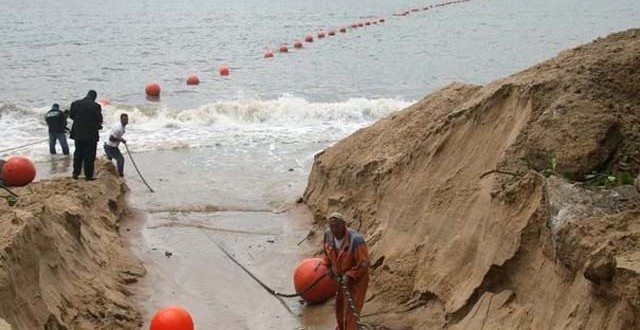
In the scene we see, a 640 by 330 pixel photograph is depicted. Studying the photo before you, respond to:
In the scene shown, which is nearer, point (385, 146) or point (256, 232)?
point (385, 146)

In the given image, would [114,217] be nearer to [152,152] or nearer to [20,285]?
[20,285]

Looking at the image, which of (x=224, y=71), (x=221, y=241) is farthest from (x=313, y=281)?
(x=224, y=71)

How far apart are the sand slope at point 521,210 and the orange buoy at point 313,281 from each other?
24.3 inches

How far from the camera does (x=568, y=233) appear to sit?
265 inches

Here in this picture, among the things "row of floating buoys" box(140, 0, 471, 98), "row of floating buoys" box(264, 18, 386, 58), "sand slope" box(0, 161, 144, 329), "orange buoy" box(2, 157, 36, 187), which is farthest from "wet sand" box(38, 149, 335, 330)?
"row of floating buoys" box(264, 18, 386, 58)

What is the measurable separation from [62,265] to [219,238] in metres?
4.42

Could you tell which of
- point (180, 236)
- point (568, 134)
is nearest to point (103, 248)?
point (180, 236)

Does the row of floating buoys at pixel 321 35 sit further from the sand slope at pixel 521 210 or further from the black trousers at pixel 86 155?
the sand slope at pixel 521 210

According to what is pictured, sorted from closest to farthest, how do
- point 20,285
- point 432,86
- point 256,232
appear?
point 20,285 < point 256,232 < point 432,86

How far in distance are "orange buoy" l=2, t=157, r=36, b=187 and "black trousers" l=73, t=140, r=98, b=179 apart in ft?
2.65

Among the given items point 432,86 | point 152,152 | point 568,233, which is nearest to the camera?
point 568,233

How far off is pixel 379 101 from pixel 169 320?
2063cm

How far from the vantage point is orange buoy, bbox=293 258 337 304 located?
10.3 meters

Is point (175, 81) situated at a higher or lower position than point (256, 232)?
lower
